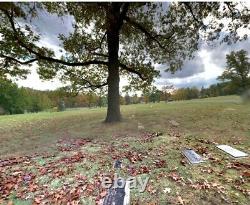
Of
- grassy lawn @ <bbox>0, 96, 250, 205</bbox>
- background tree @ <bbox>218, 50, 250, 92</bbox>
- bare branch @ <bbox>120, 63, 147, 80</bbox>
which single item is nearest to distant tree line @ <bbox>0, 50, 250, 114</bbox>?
background tree @ <bbox>218, 50, 250, 92</bbox>

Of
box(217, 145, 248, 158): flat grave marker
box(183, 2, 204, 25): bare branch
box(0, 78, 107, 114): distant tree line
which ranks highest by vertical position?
box(183, 2, 204, 25): bare branch

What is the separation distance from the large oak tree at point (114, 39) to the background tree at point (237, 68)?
2240cm

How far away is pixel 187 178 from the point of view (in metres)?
3.61

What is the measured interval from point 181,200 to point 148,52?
9.06 metres

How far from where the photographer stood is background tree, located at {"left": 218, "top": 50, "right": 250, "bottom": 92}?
2889 centimetres

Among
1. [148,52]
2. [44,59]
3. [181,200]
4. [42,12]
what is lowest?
[181,200]

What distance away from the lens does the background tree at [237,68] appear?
94.8 feet

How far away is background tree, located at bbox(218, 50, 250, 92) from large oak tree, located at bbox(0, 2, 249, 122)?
73.5 ft

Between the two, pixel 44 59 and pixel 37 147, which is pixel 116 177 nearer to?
pixel 37 147

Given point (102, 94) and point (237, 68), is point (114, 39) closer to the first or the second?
point (102, 94)

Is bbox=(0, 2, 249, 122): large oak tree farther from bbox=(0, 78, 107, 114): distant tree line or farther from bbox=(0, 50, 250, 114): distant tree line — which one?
bbox=(0, 78, 107, 114): distant tree line

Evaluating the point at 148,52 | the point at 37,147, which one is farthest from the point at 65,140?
the point at 148,52

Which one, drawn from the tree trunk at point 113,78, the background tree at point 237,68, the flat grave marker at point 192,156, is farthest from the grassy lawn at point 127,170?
the background tree at point 237,68

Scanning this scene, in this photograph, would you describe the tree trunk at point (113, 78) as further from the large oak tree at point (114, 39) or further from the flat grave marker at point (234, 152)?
the flat grave marker at point (234, 152)
